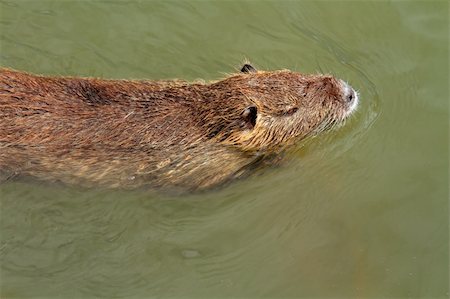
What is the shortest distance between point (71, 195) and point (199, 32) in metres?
2.05

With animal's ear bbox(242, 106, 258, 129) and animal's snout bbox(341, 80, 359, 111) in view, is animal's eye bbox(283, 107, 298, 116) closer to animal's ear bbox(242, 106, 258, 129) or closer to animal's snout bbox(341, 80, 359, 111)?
animal's ear bbox(242, 106, 258, 129)

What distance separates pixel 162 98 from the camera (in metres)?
4.21

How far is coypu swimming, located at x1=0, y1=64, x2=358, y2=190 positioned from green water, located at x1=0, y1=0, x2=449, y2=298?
0.26 m

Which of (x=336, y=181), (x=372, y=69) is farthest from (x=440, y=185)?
(x=372, y=69)

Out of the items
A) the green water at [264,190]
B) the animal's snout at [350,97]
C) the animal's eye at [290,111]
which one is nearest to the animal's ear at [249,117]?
the animal's eye at [290,111]

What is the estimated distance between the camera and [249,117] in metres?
4.23

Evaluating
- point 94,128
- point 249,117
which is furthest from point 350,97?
point 94,128

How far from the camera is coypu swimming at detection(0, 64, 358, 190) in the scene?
3928 mm

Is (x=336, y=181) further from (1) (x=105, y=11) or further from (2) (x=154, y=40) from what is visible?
(1) (x=105, y=11)

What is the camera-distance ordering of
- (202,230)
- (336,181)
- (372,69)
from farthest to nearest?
(372,69), (336,181), (202,230)

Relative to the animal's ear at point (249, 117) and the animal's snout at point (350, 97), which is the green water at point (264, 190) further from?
the animal's ear at point (249, 117)

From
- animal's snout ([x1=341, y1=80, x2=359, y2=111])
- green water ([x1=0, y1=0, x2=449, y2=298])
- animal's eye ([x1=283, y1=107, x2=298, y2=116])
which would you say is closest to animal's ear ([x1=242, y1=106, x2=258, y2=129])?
animal's eye ([x1=283, y1=107, x2=298, y2=116])

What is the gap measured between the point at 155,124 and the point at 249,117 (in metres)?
0.65

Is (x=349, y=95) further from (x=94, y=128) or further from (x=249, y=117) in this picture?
(x=94, y=128)
